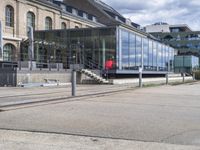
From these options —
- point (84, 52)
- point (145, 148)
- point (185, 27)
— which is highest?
point (185, 27)

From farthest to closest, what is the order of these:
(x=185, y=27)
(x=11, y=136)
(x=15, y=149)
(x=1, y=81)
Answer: (x=185, y=27)
(x=1, y=81)
(x=11, y=136)
(x=15, y=149)

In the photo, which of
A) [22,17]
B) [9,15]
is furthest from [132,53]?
[9,15]

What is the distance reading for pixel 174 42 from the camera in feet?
458

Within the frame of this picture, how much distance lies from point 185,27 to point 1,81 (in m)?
131

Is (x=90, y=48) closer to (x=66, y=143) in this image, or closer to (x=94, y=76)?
(x=94, y=76)

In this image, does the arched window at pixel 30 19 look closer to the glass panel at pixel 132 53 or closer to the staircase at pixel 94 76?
the glass panel at pixel 132 53

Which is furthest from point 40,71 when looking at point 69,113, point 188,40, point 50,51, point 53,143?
point 188,40

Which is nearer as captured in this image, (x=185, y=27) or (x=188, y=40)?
(x=188, y=40)

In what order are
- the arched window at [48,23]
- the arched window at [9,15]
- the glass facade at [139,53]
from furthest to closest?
the arched window at [48,23]
the arched window at [9,15]
the glass facade at [139,53]

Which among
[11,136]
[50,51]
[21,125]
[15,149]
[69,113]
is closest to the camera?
[15,149]

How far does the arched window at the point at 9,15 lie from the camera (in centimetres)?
5191

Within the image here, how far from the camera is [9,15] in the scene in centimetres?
5250

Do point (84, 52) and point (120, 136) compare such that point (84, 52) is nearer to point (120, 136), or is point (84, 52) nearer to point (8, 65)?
point (8, 65)

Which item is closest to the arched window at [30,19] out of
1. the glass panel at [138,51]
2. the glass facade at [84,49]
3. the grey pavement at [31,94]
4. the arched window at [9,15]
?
the arched window at [9,15]
